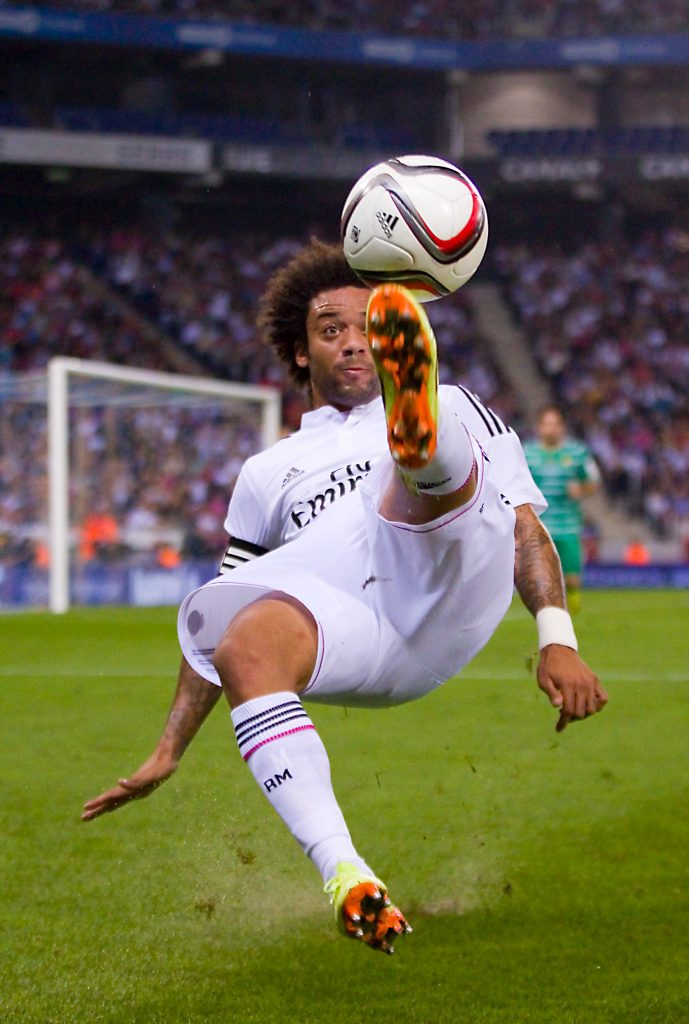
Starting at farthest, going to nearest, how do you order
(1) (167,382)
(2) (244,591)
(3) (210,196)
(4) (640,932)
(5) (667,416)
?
1. (3) (210,196)
2. (5) (667,416)
3. (1) (167,382)
4. (4) (640,932)
5. (2) (244,591)

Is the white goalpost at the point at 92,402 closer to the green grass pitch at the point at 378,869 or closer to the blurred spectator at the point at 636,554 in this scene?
the blurred spectator at the point at 636,554

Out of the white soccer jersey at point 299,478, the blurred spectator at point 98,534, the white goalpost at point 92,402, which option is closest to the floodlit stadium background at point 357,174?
the white goalpost at point 92,402

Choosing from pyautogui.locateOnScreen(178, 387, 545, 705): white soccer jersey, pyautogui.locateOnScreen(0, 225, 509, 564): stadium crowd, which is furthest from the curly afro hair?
pyautogui.locateOnScreen(0, 225, 509, 564): stadium crowd

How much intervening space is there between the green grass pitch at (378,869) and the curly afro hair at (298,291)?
4.97 feet

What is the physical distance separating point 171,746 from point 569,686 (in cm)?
111

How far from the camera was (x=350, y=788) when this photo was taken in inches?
226

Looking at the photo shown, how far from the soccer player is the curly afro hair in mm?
378

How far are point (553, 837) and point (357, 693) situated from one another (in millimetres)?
2089

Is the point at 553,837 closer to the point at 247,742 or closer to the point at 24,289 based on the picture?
the point at 247,742

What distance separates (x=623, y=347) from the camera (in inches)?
1056

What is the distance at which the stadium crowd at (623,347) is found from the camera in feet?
78.0

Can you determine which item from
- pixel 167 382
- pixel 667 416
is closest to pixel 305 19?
pixel 667 416

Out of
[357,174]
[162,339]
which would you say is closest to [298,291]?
[162,339]

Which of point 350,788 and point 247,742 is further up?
point 247,742
